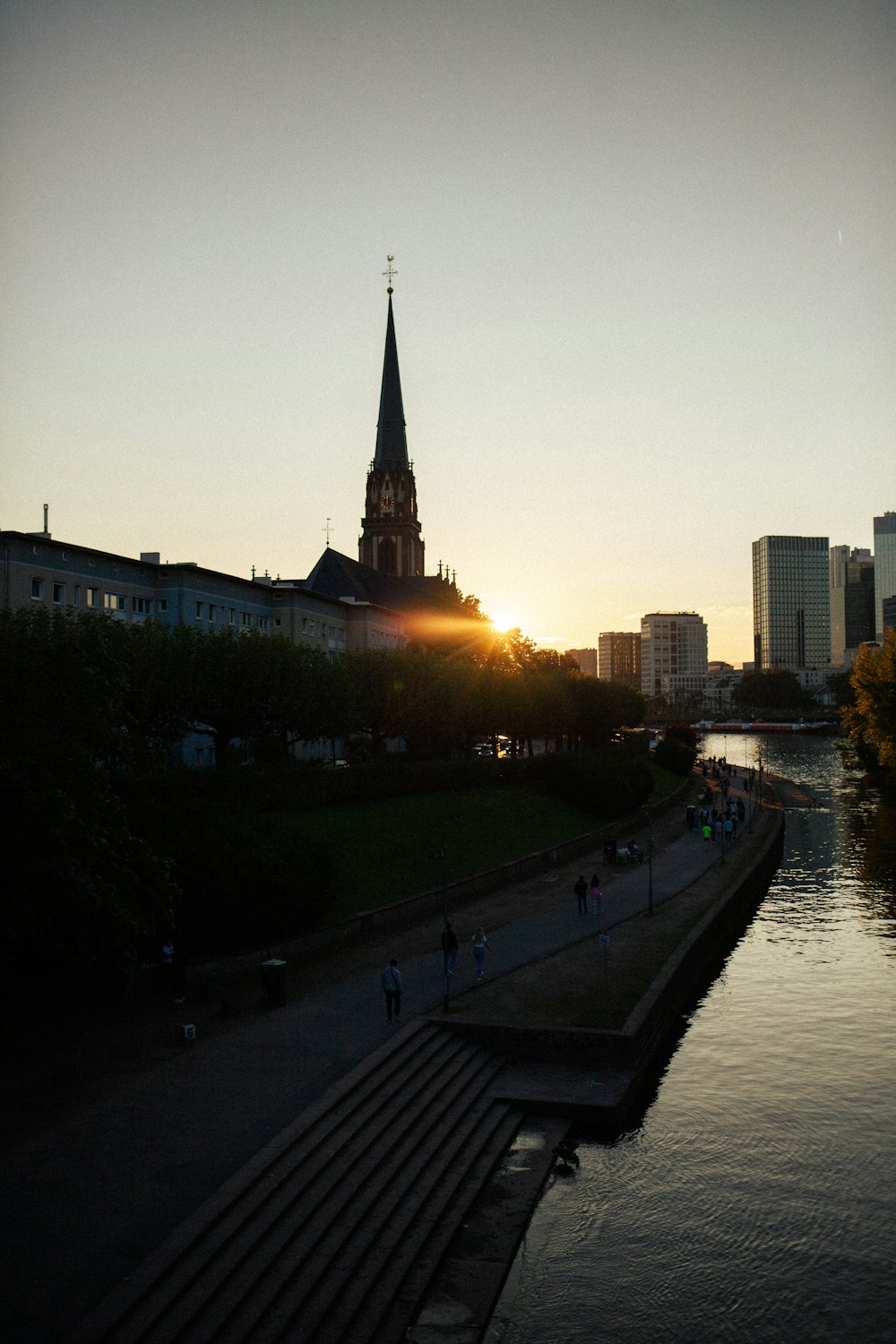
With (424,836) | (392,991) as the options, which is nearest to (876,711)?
(424,836)

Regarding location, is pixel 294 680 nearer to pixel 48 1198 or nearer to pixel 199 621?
pixel 199 621

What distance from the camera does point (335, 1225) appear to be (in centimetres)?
1588

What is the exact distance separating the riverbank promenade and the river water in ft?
5.52

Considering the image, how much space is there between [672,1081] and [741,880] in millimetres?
22341

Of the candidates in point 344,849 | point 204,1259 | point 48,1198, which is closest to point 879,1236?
point 204,1259

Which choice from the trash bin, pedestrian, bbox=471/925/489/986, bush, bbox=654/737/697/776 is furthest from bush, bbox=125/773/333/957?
→ bush, bbox=654/737/697/776

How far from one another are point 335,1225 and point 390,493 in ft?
404

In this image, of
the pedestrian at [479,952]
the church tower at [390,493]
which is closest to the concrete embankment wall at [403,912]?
the pedestrian at [479,952]

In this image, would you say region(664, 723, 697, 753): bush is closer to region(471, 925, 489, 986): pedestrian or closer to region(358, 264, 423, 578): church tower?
region(358, 264, 423, 578): church tower

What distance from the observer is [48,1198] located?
15656 millimetres

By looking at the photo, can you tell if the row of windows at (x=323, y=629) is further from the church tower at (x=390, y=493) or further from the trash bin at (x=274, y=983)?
the trash bin at (x=274, y=983)

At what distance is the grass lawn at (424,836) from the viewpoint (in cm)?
3872

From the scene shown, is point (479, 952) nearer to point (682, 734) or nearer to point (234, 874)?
point (234, 874)

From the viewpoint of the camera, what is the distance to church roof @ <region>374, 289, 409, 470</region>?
12988 centimetres
